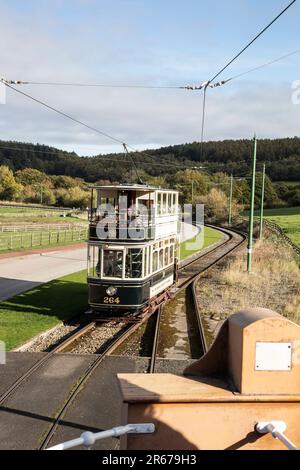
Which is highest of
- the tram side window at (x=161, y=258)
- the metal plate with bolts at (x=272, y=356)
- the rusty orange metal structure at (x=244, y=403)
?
the metal plate with bolts at (x=272, y=356)

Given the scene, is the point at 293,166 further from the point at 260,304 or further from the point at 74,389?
the point at 74,389

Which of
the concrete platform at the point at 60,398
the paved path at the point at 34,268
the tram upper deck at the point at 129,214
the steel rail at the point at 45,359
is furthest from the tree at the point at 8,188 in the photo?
the concrete platform at the point at 60,398

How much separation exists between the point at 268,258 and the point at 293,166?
10094 centimetres

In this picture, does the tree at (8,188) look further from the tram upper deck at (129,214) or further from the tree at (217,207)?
Result: the tram upper deck at (129,214)

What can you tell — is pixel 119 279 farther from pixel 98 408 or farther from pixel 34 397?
pixel 98 408

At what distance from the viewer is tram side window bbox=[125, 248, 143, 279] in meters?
16.8

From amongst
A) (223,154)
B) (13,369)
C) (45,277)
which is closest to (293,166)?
(223,154)

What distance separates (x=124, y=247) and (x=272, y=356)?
1262 cm

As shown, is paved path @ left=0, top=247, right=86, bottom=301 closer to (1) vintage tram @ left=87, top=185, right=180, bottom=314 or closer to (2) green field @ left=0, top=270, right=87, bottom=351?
(2) green field @ left=0, top=270, right=87, bottom=351

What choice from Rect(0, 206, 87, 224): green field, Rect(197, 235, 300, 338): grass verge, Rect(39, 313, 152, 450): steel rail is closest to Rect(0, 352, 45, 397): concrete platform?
Rect(39, 313, 152, 450): steel rail

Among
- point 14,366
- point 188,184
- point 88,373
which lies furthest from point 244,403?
point 188,184

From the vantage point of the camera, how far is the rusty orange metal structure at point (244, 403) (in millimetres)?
4105

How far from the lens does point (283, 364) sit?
13.8ft
